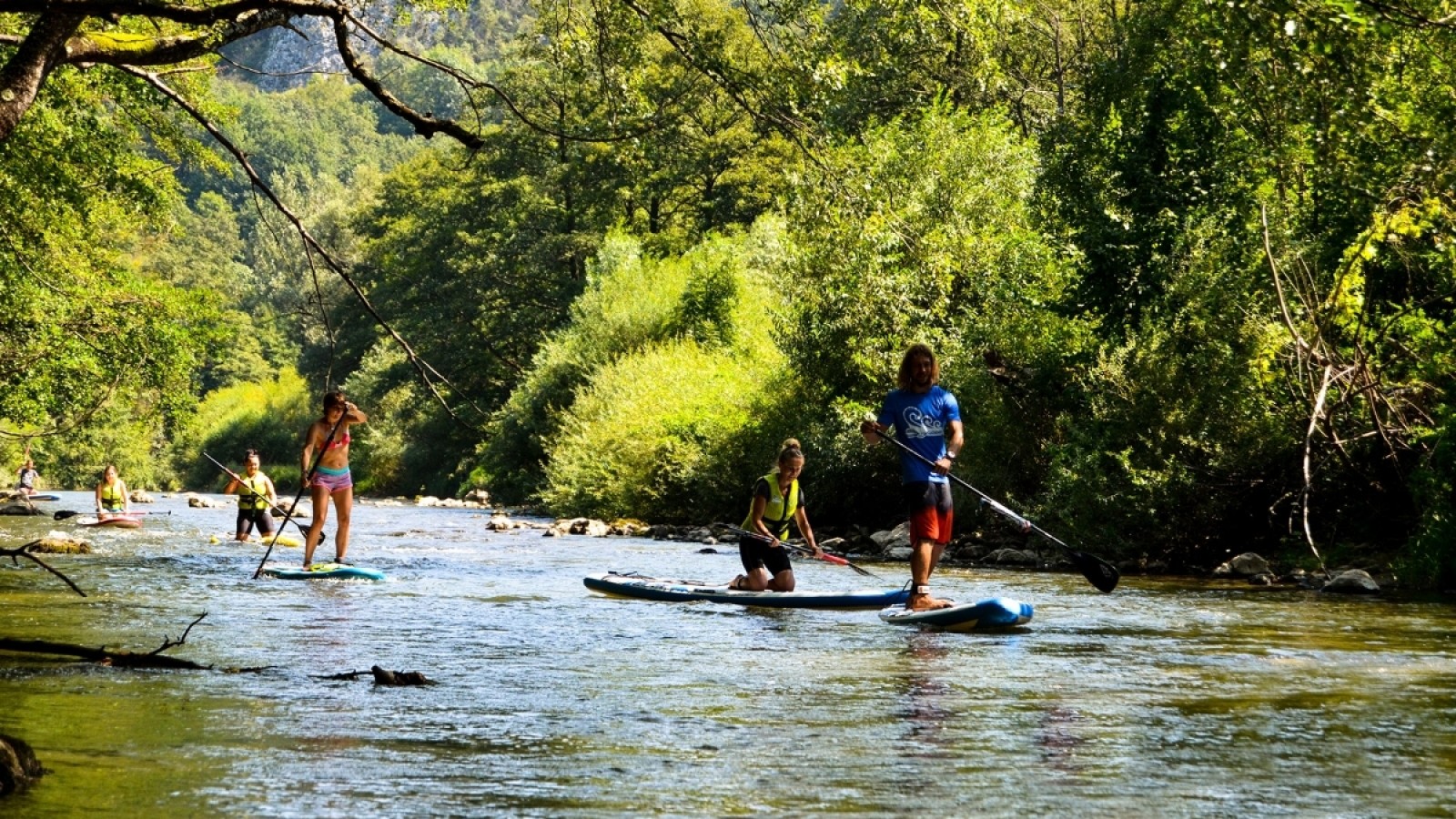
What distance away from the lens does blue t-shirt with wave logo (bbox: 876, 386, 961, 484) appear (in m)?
12.3

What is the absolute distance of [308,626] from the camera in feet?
39.8

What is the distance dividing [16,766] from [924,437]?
765 centimetres

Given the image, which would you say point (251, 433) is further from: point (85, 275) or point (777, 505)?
point (777, 505)

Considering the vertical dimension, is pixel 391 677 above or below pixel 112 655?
below

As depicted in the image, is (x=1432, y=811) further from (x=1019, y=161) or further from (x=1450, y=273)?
(x=1019, y=161)

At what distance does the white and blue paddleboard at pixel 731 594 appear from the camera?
14.2 meters

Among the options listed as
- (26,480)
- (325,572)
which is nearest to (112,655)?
(325,572)

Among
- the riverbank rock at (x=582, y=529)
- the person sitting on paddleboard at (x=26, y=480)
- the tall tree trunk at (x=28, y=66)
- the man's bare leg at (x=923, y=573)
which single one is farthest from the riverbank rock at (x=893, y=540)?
the person sitting on paddleboard at (x=26, y=480)

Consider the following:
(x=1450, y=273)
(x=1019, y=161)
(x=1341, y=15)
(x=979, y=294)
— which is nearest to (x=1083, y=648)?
(x=1341, y=15)

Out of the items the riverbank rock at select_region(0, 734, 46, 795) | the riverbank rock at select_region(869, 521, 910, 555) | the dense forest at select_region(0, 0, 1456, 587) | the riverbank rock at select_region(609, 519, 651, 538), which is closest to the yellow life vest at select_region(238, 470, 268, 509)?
the dense forest at select_region(0, 0, 1456, 587)

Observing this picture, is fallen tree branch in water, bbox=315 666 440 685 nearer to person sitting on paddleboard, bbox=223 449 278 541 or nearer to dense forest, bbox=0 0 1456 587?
dense forest, bbox=0 0 1456 587

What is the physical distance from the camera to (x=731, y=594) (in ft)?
48.6

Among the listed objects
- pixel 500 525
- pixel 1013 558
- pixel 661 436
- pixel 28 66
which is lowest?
pixel 500 525

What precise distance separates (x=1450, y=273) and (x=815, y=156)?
10.7 metres
